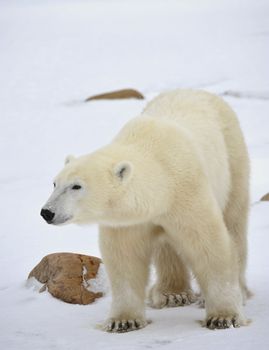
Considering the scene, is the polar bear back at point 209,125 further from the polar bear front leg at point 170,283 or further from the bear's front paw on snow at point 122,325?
the bear's front paw on snow at point 122,325

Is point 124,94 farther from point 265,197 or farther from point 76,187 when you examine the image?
point 76,187

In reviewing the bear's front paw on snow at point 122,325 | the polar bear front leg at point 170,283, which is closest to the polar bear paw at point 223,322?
the bear's front paw on snow at point 122,325

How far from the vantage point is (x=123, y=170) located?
341 cm

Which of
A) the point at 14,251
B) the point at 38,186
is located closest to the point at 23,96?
the point at 38,186

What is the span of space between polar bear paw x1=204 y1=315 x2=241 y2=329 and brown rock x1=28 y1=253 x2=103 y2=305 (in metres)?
1.05

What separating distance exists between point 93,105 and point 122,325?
8.39 m

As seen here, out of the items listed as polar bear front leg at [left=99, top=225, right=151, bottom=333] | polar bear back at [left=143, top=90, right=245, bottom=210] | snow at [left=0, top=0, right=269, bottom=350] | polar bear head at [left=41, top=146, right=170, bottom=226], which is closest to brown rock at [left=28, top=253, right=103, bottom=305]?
snow at [left=0, top=0, right=269, bottom=350]

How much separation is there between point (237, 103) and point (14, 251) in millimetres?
6389

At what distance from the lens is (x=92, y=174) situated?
3426 millimetres

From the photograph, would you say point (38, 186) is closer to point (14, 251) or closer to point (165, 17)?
point (14, 251)

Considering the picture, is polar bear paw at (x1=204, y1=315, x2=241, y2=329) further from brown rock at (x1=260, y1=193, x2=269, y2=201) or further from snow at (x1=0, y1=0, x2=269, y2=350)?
brown rock at (x1=260, y1=193, x2=269, y2=201)

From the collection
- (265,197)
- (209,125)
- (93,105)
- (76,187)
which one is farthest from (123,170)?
(93,105)

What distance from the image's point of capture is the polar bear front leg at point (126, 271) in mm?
3721

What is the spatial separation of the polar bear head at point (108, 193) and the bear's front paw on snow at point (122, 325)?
2.06 feet
